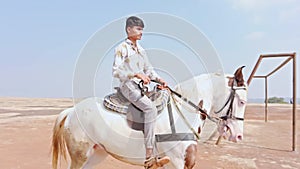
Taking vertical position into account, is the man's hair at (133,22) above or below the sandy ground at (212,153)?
above

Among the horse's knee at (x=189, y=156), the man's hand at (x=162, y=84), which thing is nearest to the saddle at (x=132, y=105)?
the man's hand at (x=162, y=84)

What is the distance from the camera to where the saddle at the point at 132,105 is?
3.09 meters

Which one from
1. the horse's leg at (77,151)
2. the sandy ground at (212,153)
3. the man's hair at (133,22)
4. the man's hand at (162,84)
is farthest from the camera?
the sandy ground at (212,153)

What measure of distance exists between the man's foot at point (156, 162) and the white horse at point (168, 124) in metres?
0.09

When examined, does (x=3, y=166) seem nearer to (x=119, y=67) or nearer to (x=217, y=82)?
(x=119, y=67)

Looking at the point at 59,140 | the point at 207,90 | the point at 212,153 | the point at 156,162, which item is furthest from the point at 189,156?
the point at 212,153

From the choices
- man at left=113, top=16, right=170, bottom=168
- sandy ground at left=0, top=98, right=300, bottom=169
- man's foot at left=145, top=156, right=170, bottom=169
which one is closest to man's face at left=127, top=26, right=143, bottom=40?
man at left=113, top=16, right=170, bottom=168

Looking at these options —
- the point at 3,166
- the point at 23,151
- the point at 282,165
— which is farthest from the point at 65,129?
the point at 282,165

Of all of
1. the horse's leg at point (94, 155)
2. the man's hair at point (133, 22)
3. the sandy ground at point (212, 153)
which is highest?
the man's hair at point (133, 22)

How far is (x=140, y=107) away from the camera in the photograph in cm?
299

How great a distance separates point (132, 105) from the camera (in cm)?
313

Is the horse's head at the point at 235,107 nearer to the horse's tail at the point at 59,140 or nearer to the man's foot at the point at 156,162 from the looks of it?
the man's foot at the point at 156,162

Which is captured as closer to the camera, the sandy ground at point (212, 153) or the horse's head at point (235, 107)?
the horse's head at point (235, 107)

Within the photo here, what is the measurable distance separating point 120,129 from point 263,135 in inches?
368
